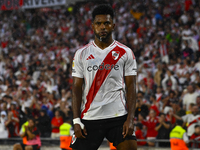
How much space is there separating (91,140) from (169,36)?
11634 mm

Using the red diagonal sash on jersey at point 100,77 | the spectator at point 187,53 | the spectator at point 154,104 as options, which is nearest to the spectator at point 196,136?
the spectator at point 154,104

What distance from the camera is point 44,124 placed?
11797 mm

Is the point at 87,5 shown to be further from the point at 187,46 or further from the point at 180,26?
the point at 187,46

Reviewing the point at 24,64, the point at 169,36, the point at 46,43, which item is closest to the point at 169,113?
the point at 169,36

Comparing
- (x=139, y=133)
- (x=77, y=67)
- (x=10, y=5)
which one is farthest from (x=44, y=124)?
(x=77, y=67)

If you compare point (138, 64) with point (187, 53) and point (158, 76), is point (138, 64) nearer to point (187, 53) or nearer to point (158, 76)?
point (158, 76)

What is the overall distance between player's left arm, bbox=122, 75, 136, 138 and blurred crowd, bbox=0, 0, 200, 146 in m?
5.69

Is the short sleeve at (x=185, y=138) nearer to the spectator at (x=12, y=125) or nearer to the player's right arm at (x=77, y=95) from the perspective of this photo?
the player's right arm at (x=77, y=95)

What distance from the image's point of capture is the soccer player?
14.4ft

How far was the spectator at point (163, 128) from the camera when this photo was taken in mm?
10117

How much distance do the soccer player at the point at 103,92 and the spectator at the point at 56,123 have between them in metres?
7.10

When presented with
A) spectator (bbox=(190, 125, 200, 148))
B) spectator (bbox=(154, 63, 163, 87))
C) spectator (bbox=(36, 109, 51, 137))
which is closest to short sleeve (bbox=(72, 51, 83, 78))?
spectator (bbox=(190, 125, 200, 148))

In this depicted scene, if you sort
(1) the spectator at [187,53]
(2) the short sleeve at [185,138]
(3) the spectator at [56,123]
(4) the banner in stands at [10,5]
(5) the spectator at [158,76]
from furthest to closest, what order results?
(1) the spectator at [187,53] < (4) the banner in stands at [10,5] < (5) the spectator at [158,76] < (3) the spectator at [56,123] < (2) the short sleeve at [185,138]

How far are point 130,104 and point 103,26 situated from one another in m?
0.88
